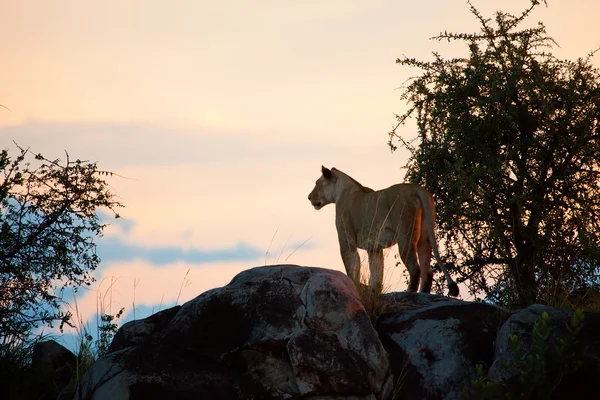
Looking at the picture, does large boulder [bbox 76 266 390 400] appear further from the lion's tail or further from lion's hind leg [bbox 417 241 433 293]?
lion's hind leg [bbox 417 241 433 293]

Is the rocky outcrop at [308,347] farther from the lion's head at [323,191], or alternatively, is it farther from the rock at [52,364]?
the lion's head at [323,191]

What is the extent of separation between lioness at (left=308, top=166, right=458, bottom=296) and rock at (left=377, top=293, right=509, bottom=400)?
243 centimetres

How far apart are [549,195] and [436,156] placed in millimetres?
2124

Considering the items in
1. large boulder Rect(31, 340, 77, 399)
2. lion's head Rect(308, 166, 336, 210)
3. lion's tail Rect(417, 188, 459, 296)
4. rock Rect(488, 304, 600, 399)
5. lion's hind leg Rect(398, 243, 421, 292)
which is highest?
lion's head Rect(308, 166, 336, 210)

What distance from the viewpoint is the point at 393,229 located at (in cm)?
1290

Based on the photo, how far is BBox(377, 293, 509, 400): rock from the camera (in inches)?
348

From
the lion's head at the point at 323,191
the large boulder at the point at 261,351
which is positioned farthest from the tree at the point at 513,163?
the large boulder at the point at 261,351

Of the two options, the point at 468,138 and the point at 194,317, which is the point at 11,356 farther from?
the point at 468,138

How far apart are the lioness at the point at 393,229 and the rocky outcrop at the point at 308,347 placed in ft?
8.89

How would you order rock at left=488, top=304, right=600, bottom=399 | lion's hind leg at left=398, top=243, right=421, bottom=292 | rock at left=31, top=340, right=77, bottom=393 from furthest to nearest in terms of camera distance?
lion's hind leg at left=398, top=243, right=421, bottom=292, rock at left=31, top=340, right=77, bottom=393, rock at left=488, top=304, right=600, bottom=399

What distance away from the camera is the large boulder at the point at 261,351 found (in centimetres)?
851

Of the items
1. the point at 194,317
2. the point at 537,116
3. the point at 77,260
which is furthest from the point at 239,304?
the point at 537,116

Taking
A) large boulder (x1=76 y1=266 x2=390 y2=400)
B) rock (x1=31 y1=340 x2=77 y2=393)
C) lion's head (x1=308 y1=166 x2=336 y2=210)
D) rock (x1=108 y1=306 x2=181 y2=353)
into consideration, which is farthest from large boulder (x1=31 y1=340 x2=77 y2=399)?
lion's head (x1=308 y1=166 x2=336 y2=210)

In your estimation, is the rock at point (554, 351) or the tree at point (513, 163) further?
the tree at point (513, 163)
